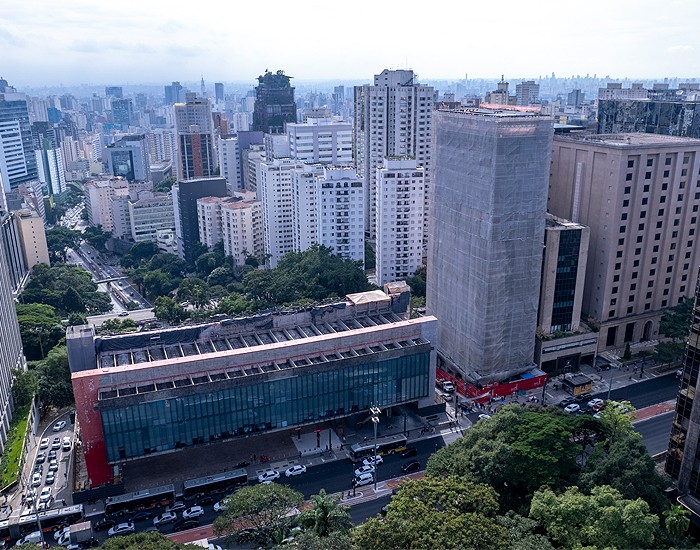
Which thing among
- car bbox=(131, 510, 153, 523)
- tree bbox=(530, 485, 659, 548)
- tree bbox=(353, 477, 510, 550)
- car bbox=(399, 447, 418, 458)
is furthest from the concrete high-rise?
car bbox=(131, 510, 153, 523)

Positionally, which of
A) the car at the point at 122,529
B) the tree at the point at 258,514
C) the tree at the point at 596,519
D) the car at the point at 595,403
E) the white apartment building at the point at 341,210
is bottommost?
the car at the point at 122,529

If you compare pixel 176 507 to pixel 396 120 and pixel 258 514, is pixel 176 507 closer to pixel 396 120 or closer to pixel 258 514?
pixel 258 514

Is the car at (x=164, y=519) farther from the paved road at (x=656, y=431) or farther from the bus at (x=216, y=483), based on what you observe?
the paved road at (x=656, y=431)

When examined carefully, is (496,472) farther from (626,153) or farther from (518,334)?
(626,153)

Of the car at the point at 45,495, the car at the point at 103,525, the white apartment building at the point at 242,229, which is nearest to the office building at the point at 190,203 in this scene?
the white apartment building at the point at 242,229

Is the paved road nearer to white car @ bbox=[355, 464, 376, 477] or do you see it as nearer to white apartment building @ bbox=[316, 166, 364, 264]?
white car @ bbox=[355, 464, 376, 477]
